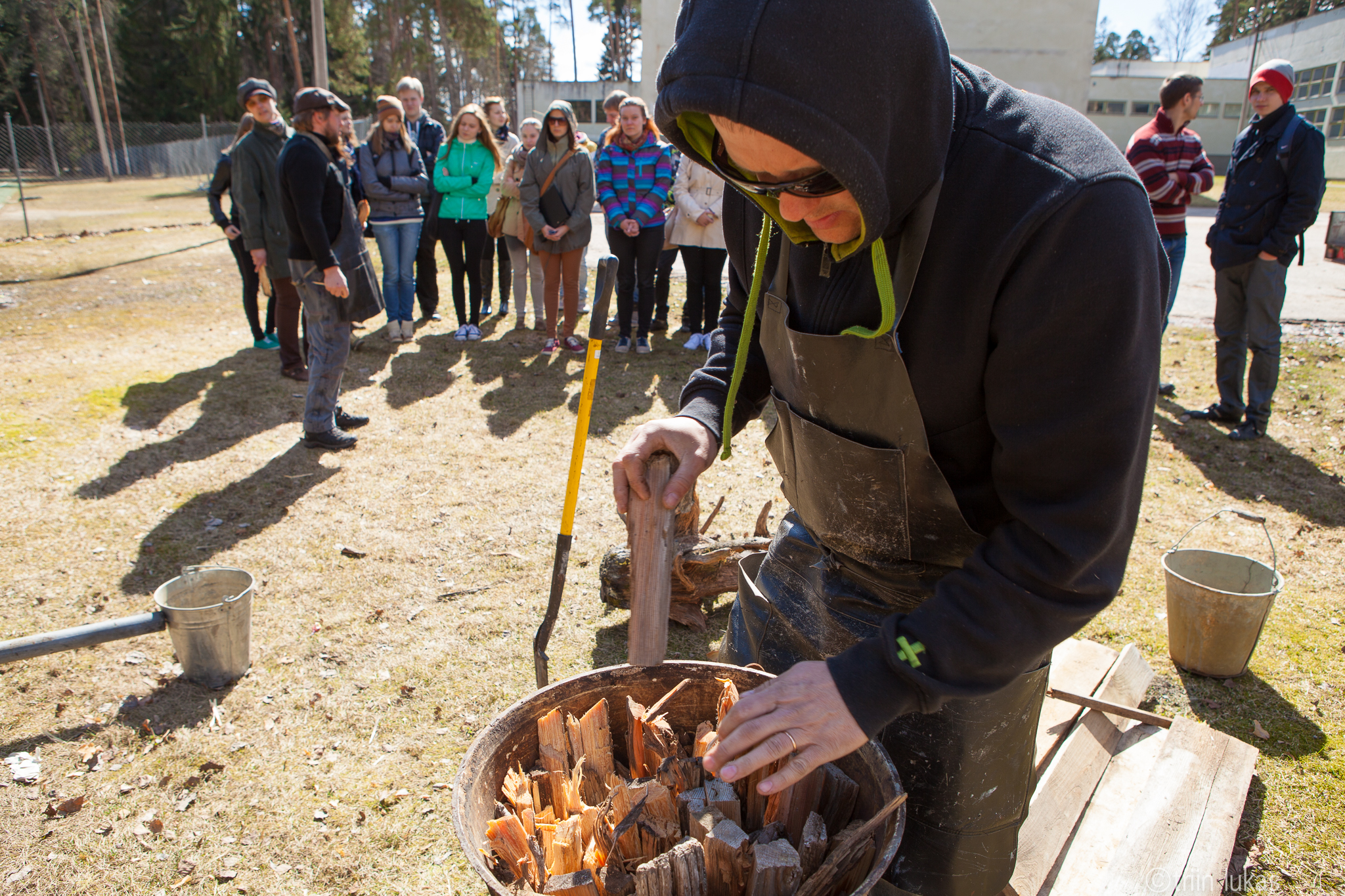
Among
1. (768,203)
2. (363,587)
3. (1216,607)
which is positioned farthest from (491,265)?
(768,203)

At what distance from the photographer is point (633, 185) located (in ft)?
25.1

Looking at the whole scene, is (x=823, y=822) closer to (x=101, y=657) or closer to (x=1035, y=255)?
(x=1035, y=255)

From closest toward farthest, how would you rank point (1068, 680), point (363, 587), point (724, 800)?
point (724, 800) → point (1068, 680) → point (363, 587)

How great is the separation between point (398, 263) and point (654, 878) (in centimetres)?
783

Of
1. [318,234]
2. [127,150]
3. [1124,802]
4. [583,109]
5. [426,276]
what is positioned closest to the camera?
[1124,802]

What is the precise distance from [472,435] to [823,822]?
5.16 meters

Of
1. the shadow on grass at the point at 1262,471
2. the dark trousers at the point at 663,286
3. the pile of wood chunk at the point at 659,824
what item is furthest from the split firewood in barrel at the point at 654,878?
the dark trousers at the point at 663,286

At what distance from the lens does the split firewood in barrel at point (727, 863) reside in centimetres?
137

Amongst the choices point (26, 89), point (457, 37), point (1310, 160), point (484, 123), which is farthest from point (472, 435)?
point (26, 89)

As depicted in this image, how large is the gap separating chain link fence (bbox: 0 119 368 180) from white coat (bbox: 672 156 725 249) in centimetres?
2726

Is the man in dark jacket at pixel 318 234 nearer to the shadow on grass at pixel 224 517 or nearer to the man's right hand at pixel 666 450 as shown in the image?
the shadow on grass at pixel 224 517

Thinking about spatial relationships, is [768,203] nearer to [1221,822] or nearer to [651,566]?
[651,566]

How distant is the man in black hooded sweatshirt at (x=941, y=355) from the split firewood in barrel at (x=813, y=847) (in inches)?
10.0

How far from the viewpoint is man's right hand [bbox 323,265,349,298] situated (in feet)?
17.5
